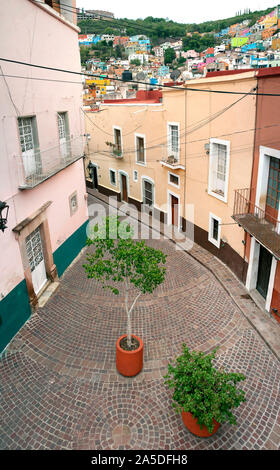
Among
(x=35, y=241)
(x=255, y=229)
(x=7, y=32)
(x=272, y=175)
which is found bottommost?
(x=35, y=241)

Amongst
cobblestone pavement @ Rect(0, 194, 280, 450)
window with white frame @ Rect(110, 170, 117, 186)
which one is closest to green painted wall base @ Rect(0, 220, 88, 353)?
cobblestone pavement @ Rect(0, 194, 280, 450)

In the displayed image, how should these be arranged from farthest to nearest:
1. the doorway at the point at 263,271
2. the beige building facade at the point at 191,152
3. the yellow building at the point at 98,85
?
1. the yellow building at the point at 98,85
2. the beige building facade at the point at 191,152
3. the doorway at the point at 263,271

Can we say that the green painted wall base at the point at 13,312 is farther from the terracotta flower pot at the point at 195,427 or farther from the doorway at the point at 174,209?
the doorway at the point at 174,209

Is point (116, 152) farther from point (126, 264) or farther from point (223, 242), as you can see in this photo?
point (126, 264)

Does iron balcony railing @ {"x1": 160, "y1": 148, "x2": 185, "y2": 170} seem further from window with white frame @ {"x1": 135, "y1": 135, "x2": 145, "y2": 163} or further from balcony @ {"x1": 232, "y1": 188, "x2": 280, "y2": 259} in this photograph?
balcony @ {"x1": 232, "y1": 188, "x2": 280, "y2": 259}

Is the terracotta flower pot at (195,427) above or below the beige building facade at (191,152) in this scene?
below

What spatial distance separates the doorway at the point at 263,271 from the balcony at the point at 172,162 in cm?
667

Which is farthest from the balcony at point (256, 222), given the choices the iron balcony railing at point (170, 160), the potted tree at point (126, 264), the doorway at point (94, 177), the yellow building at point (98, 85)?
the yellow building at point (98, 85)

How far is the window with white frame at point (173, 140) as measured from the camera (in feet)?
56.0

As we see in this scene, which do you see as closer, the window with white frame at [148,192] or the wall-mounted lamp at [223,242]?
the wall-mounted lamp at [223,242]

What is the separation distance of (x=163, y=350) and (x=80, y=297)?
170 inches
